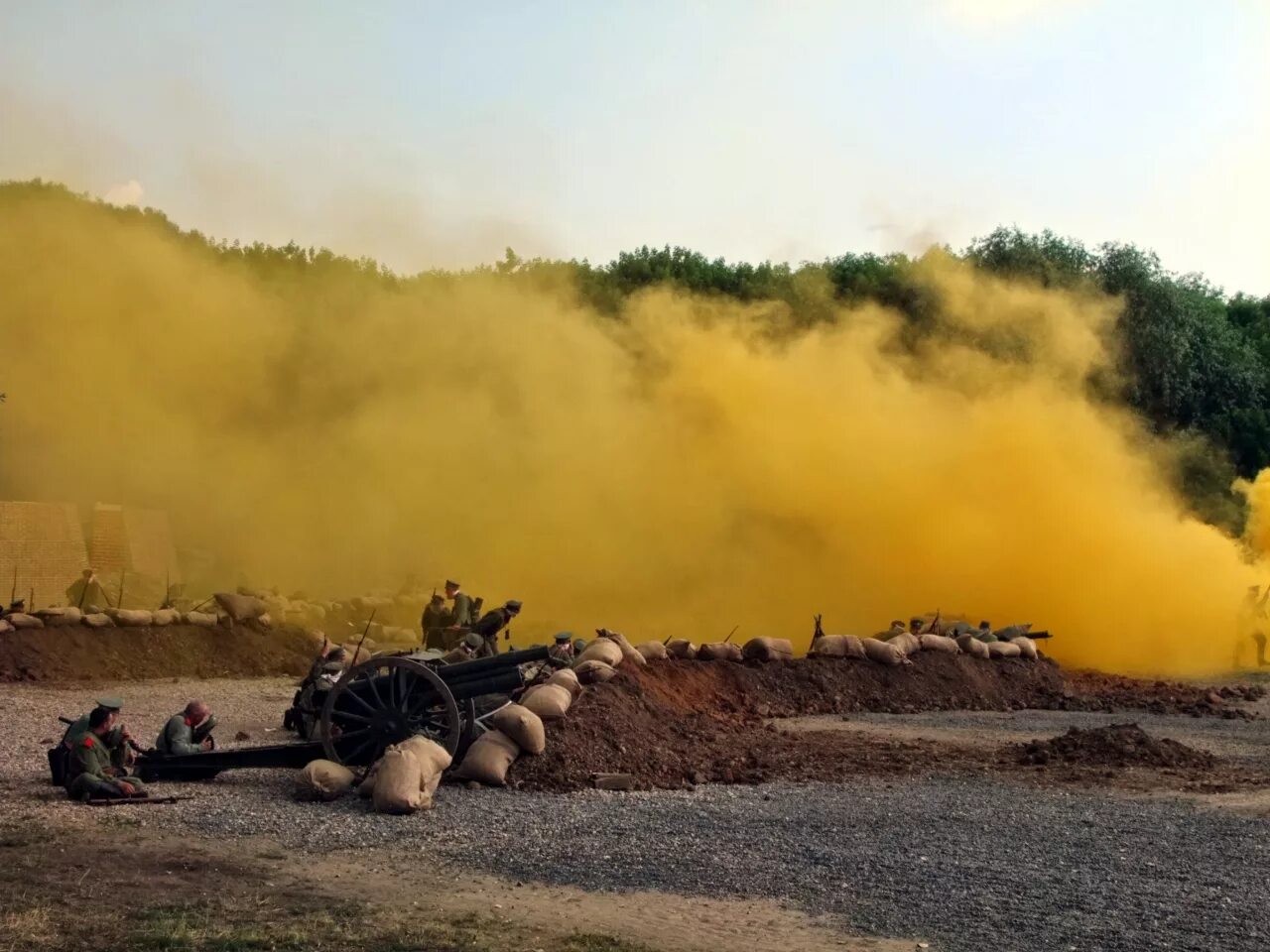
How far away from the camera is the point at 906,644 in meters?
22.6

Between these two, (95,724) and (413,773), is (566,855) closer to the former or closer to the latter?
(413,773)

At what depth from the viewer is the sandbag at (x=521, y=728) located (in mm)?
12758

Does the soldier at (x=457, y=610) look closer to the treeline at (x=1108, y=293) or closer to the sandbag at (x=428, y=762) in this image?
the sandbag at (x=428, y=762)

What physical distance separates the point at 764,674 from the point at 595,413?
48.0 feet

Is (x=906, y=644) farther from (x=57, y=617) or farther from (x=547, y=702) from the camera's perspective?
(x=57, y=617)

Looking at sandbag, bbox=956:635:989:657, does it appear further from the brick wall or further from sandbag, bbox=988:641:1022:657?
the brick wall

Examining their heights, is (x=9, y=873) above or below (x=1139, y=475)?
below

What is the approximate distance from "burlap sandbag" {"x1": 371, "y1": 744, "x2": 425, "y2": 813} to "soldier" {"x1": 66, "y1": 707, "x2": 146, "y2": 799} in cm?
204

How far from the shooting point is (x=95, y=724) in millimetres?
11766

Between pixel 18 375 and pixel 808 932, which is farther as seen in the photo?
pixel 18 375

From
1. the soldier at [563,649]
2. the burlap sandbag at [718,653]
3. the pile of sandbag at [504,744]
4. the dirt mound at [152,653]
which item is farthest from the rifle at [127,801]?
the dirt mound at [152,653]

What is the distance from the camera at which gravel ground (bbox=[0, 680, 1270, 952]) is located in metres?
8.41

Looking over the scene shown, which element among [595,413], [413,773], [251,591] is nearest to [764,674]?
[413,773]

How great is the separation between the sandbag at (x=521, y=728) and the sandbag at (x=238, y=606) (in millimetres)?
13391
